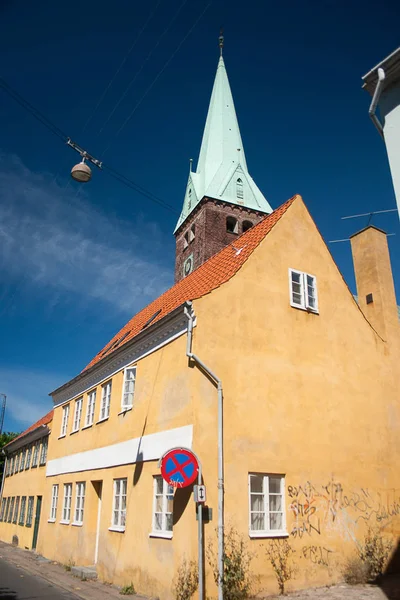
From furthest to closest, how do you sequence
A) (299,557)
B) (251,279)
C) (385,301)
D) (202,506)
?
(385,301) → (251,279) → (299,557) → (202,506)

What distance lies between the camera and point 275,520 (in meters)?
10.9

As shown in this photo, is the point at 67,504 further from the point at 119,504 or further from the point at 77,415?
the point at 119,504

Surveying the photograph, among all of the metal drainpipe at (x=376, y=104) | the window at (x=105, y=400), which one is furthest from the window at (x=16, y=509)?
the metal drainpipe at (x=376, y=104)

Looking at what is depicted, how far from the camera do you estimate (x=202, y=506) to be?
989cm

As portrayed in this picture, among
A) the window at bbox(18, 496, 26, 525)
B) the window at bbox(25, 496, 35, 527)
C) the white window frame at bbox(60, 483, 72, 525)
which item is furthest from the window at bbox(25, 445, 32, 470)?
the white window frame at bbox(60, 483, 72, 525)

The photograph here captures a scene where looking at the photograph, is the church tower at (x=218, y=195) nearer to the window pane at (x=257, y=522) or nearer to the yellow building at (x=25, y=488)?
the yellow building at (x=25, y=488)

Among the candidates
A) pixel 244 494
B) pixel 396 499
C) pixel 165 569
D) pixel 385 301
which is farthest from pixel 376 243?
pixel 165 569

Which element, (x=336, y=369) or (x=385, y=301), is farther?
(x=385, y=301)

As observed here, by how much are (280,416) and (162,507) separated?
3377mm

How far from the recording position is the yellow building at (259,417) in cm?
1071

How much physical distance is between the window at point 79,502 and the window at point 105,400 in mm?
2581

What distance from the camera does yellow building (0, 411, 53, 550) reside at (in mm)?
22891

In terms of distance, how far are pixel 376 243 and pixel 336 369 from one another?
498 cm

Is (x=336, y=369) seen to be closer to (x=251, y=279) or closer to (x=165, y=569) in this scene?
(x=251, y=279)
